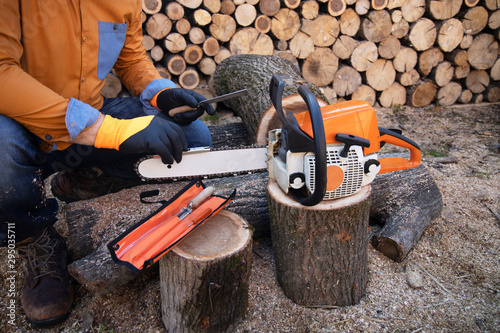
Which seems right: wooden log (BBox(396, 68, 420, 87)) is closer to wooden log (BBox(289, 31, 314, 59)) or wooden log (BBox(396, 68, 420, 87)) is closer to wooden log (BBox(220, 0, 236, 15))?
wooden log (BBox(289, 31, 314, 59))

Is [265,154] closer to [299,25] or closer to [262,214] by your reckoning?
[262,214]

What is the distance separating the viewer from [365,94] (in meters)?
4.20

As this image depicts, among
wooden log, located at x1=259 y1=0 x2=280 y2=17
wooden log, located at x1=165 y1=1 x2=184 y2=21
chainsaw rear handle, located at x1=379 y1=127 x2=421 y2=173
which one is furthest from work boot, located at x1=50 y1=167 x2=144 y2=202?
wooden log, located at x1=259 y1=0 x2=280 y2=17

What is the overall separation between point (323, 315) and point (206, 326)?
0.52 m

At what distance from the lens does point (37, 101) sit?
4.45 ft

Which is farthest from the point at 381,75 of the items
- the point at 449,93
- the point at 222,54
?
the point at 222,54

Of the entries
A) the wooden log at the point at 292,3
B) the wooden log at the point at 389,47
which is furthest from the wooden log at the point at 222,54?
Result: the wooden log at the point at 389,47

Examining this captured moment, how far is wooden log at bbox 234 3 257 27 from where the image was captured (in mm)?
3531

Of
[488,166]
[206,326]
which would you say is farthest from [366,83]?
[206,326]

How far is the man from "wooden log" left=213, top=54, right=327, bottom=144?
636 millimetres

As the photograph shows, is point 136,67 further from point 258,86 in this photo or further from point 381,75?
point 381,75

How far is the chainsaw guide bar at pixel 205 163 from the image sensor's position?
152 cm

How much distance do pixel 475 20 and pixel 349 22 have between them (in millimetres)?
1535

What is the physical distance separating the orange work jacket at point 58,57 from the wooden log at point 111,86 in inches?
65.2
